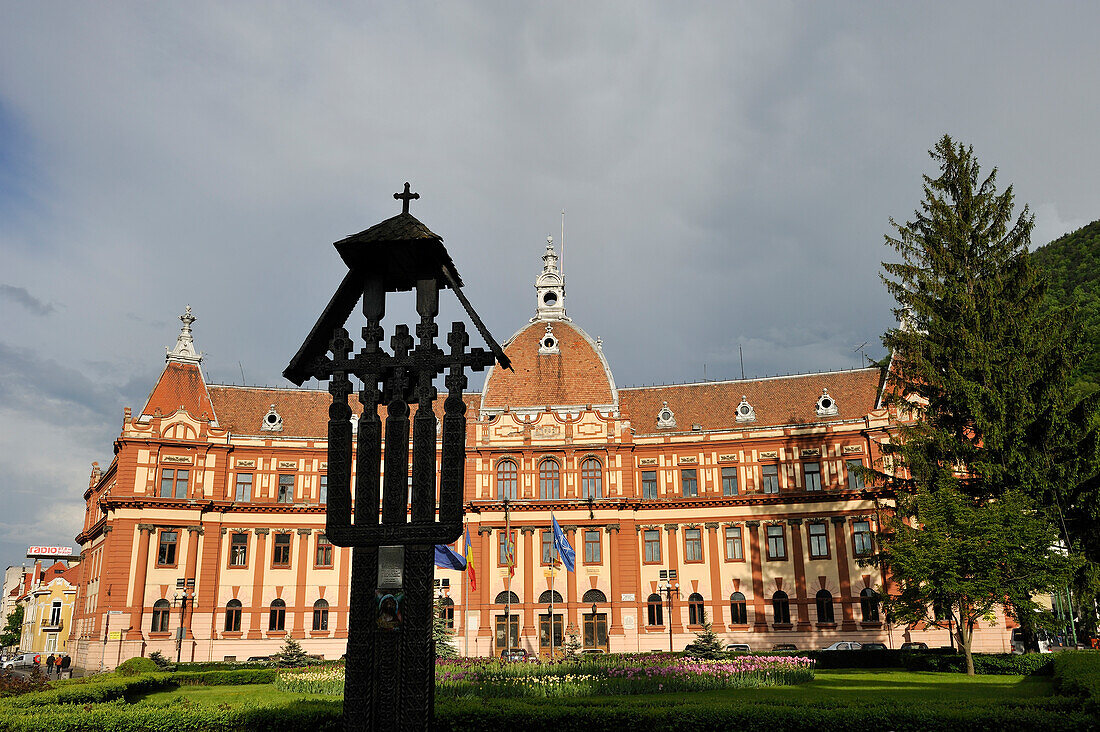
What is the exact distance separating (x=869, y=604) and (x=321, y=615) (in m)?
33.8

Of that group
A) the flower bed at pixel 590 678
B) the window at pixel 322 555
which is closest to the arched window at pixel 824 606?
the flower bed at pixel 590 678

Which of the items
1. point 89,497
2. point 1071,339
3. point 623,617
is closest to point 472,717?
point 1071,339

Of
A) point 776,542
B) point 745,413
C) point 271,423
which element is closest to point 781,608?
point 776,542

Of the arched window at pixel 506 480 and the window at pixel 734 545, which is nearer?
the window at pixel 734 545

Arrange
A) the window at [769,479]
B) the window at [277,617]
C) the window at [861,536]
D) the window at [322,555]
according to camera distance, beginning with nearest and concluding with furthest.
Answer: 1. the window at [861,536]
2. the window at [277,617]
3. the window at [322,555]
4. the window at [769,479]

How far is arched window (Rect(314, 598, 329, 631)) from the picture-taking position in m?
52.2

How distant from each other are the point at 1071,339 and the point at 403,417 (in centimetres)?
3338

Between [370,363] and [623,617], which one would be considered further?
[623,617]

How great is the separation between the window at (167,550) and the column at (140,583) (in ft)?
2.16

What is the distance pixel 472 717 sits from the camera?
1474 cm

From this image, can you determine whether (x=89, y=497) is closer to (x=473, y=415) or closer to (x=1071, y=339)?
(x=473, y=415)

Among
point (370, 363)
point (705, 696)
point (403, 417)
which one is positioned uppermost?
point (370, 363)

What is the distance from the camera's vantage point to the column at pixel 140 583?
160 feet

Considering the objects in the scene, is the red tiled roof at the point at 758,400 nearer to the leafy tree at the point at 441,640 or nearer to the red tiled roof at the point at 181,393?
the leafy tree at the point at 441,640
